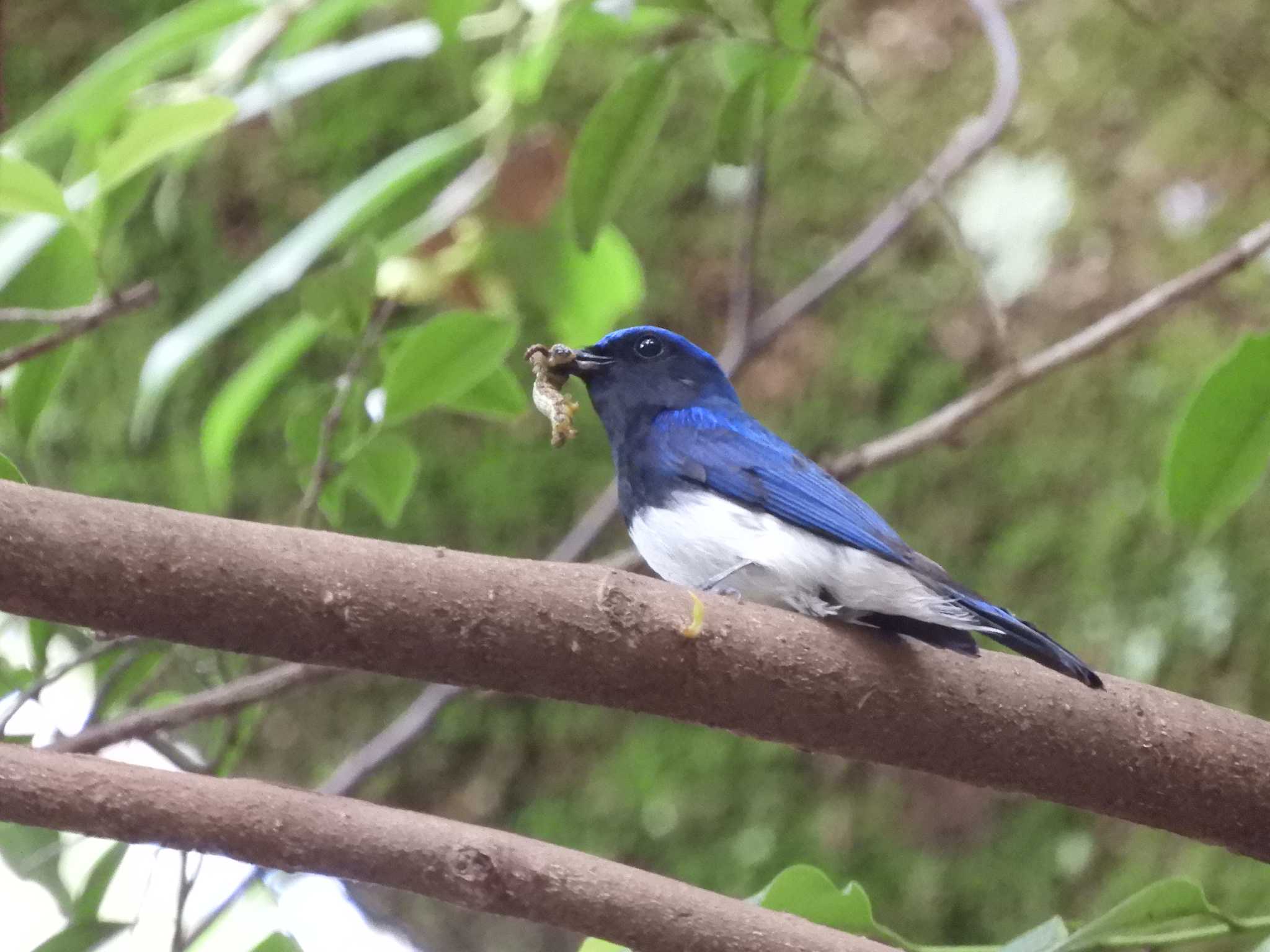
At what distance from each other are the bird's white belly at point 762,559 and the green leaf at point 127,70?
76 centimetres

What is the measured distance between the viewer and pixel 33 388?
60.6 inches

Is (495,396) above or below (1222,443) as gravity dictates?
below

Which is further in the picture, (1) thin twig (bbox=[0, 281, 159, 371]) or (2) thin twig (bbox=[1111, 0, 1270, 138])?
(2) thin twig (bbox=[1111, 0, 1270, 138])

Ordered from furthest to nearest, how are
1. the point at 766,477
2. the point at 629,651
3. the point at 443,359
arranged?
the point at 766,477
the point at 443,359
the point at 629,651

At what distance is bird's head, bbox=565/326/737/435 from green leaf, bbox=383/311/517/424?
1.07 ft

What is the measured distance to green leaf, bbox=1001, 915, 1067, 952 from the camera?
3.77 ft

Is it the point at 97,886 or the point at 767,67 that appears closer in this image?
the point at 97,886

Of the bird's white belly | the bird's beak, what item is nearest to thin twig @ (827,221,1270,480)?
the bird's white belly

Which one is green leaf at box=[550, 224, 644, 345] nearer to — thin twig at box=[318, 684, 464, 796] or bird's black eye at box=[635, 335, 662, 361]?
bird's black eye at box=[635, 335, 662, 361]

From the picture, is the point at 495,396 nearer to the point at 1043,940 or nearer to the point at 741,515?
the point at 741,515

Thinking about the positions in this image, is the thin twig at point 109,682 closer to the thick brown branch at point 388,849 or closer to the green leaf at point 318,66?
the thick brown branch at point 388,849

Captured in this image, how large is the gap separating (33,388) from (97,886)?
54cm

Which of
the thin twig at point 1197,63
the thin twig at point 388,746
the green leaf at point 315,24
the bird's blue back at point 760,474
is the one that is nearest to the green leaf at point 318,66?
the green leaf at point 315,24

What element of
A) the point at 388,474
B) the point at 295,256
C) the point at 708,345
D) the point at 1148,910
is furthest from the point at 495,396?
the point at 708,345
